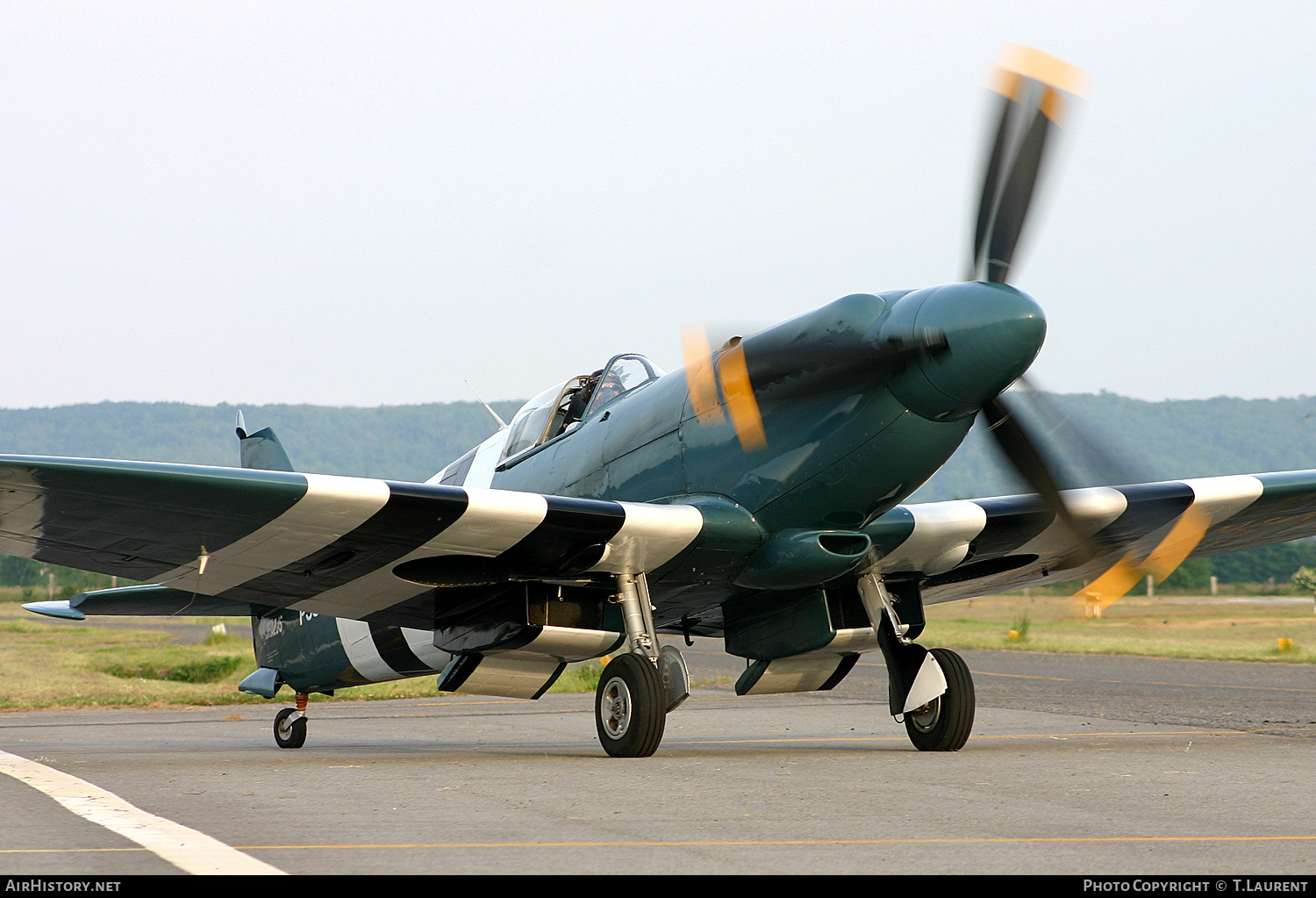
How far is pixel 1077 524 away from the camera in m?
8.66

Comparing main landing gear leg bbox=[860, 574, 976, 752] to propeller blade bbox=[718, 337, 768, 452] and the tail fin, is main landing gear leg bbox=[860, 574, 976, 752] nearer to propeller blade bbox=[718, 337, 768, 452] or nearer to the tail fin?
propeller blade bbox=[718, 337, 768, 452]

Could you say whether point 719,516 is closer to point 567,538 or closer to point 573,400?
point 567,538

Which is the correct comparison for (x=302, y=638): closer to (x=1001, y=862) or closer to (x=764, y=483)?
(x=764, y=483)

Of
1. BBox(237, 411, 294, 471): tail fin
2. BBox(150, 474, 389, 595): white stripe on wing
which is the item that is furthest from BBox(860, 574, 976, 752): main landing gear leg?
BBox(237, 411, 294, 471): tail fin

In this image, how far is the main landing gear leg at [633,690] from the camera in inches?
326

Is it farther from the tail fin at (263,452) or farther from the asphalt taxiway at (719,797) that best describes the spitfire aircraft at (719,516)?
the tail fin at (263,452)

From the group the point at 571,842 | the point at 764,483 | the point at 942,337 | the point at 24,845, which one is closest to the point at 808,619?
the point at 764,483

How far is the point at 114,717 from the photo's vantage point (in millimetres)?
15094

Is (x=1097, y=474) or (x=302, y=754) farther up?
(x=1097, y=474)

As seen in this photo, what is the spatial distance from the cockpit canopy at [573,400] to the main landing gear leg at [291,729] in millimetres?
3202

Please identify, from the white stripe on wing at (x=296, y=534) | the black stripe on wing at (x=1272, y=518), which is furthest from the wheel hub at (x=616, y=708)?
the black stripe on wing at (x=1272, y=518)

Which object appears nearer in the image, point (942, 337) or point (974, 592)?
point (942, 337)

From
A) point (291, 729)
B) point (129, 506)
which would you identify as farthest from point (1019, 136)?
point (291, 729)

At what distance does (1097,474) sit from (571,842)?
501 cm
